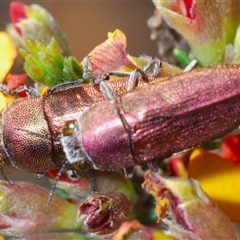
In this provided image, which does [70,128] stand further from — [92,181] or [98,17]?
[98,17]

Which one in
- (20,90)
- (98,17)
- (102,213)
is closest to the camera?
(102,213)

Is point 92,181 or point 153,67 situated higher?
point 153,67

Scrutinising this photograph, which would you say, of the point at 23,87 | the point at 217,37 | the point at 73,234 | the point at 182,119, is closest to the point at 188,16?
the point at 217,37

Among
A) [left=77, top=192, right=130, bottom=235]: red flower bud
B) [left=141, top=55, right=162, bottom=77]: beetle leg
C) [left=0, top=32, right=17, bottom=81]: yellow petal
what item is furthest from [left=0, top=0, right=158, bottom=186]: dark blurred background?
[left=77, top=192, right=130, bottom=235]: red flower bud

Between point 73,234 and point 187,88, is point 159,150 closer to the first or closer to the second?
point 187,88

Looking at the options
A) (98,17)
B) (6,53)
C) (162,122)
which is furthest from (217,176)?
(98,17)
